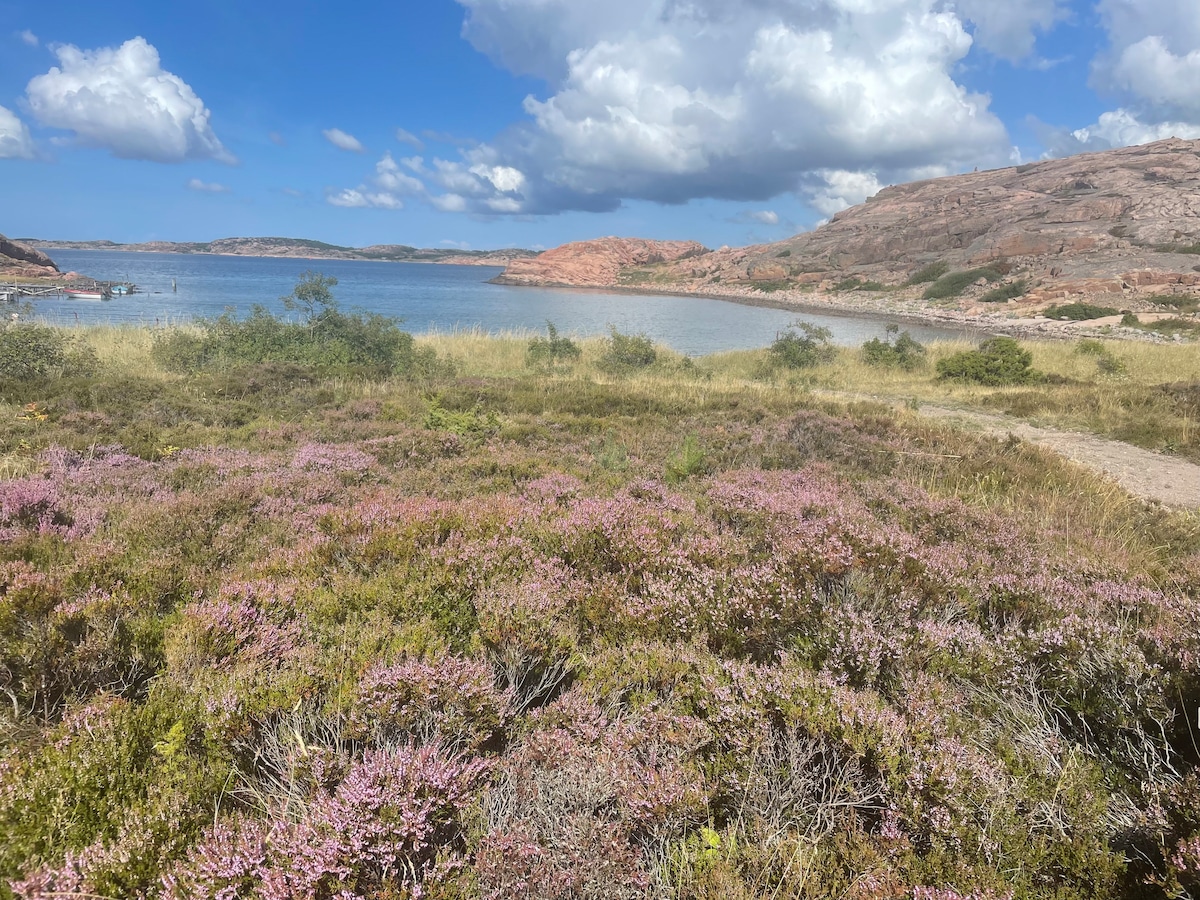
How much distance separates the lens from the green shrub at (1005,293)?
62.4 meters

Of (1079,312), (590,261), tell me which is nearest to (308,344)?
(1079,312)

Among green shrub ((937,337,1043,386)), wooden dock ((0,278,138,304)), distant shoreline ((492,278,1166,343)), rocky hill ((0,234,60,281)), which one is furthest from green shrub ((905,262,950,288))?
rocky hill ((0,234,60,281))

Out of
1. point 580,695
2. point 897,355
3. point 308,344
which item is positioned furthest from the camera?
point 897,355

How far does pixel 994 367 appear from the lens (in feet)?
64.7

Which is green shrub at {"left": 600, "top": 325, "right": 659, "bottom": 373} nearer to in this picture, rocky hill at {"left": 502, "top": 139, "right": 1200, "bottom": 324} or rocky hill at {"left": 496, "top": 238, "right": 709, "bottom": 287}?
rocky hill at {"left": 502, "top": 139, "right": 1200, "bottom": 324}

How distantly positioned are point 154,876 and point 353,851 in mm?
564

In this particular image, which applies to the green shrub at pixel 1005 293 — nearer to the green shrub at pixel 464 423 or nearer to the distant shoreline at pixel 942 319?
the distant shoreline at pixel 942 319

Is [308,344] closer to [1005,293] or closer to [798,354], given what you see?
[798,354]

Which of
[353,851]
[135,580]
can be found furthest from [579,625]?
[135,580]

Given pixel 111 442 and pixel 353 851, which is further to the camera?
pixel 111 442

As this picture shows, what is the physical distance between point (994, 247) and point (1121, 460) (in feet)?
310

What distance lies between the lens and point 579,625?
3.22m

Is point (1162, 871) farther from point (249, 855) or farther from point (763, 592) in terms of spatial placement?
point (249, 855)

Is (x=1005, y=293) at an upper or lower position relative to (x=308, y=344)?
upper
